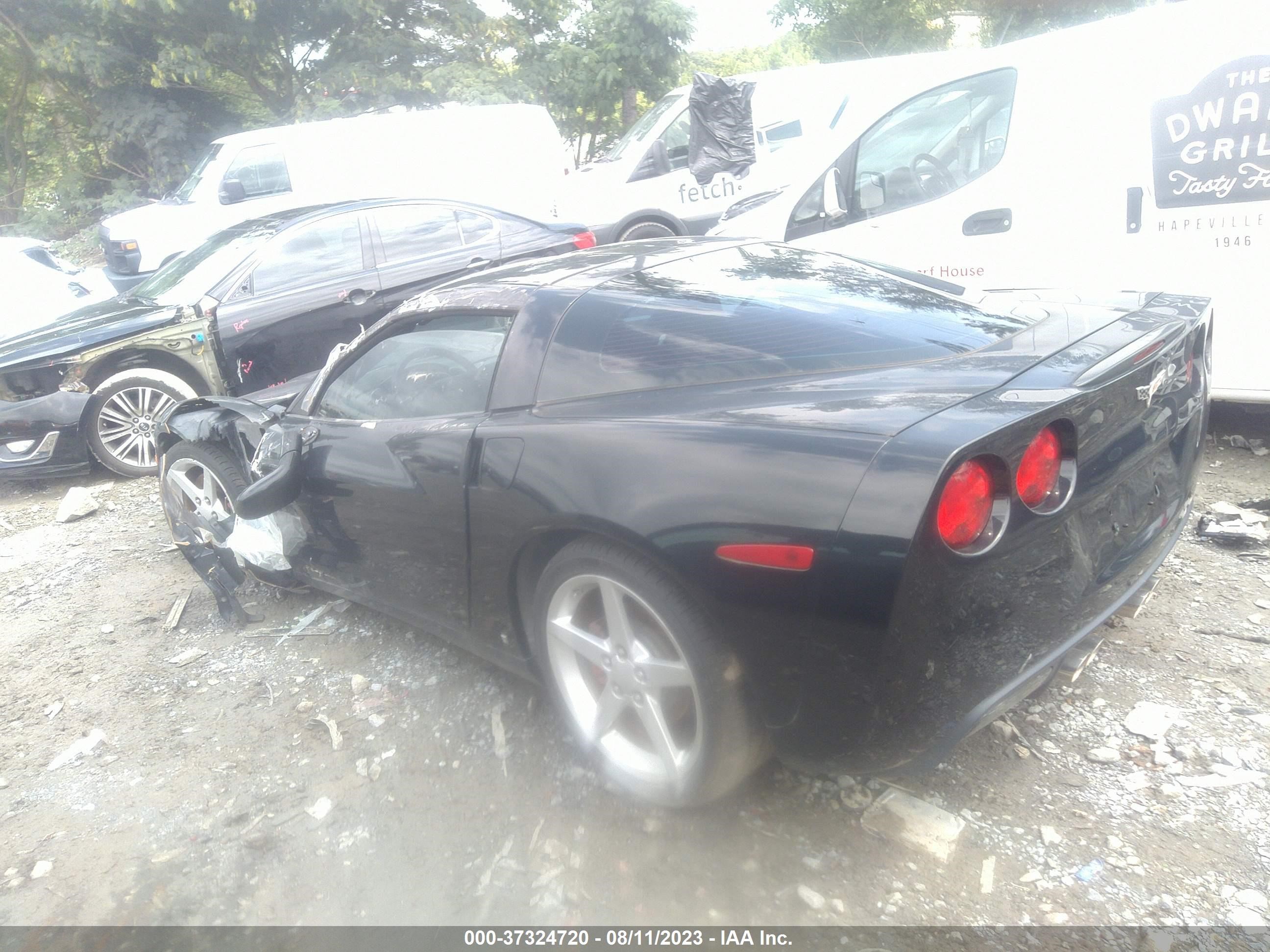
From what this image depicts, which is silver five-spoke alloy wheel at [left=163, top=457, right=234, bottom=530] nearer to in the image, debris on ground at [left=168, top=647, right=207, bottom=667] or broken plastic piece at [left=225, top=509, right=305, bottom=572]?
broken plastic piece at [left=225, top=509, right=305, bottom=572]

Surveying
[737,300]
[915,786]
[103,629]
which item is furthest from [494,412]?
[103,629]

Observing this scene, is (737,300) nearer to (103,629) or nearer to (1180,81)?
(1180,81)

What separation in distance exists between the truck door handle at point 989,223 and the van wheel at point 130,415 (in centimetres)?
499

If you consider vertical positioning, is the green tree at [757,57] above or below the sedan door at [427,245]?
above

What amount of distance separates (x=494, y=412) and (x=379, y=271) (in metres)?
4.59

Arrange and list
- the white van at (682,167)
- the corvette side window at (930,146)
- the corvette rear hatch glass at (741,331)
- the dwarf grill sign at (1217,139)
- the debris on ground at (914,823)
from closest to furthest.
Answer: the debris on ground at (914,823)
the corvette rear hatch glass at (741,331)
the dwarf grill sign at (1217,139)
the corvette side window at (930,146)
the white van at (682,167)

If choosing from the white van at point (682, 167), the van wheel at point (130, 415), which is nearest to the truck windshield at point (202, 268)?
the van wheel at point (130, 415)

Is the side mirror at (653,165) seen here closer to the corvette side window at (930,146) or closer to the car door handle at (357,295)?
the car door handle at (357,295)

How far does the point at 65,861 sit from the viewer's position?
2781 mm

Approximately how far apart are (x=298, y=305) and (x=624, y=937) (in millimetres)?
5420

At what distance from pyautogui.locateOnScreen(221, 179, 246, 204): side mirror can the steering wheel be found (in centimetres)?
873

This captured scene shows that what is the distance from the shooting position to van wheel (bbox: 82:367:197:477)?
A: 244 inches

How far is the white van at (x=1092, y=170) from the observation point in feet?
13.8

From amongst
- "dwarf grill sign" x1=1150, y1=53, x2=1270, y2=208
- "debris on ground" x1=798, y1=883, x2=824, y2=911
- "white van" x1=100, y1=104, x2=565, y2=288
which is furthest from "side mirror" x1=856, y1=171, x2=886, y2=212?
"white van" x1=100, y1=104, x2=565, y2=288
